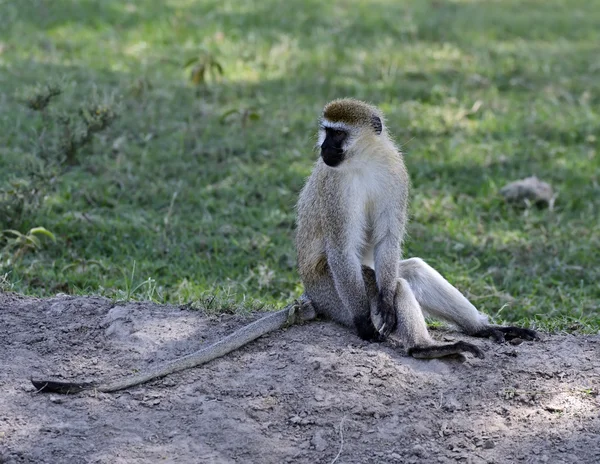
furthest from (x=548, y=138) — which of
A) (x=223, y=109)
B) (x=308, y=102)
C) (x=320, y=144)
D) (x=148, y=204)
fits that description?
(x=320, y=144)

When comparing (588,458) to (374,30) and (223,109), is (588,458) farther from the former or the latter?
(374,30)

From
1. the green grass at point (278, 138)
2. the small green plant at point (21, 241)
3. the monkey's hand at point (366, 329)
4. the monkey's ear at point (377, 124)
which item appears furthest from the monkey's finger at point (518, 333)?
the small green plant at point (21, 241)

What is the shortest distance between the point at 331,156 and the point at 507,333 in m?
1.36

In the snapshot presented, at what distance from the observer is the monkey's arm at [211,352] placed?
4270 mm

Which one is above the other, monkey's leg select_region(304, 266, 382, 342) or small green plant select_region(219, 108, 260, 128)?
small green plant select_region(219, 108, 260, 128)

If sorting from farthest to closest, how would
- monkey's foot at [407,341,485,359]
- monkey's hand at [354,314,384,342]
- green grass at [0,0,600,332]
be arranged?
green grass at [0,0,600,332]
monkey's hand at [354,314,384,342]
monkey's foot at [407,341,485,359]

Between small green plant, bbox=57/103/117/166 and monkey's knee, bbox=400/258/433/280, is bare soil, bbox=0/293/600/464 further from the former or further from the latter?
small green plant, bbox=57/103/117/166

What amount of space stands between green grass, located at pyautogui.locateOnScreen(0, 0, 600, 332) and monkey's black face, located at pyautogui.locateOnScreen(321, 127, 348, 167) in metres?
1.08

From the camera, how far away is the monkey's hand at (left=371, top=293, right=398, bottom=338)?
4.86 meters

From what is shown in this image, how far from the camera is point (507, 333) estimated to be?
5062 mm

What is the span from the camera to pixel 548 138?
29.4 ft

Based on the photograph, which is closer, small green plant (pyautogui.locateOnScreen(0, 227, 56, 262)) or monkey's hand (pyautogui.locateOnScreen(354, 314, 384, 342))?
monkey's hand (pyautogui.locateOnScreen(354, 314, 384, 342))

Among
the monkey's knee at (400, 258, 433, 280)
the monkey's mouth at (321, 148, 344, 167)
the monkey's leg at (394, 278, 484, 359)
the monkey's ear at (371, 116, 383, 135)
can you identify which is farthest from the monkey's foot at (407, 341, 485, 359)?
the monkey's ear at (371, 116, 383, 135)

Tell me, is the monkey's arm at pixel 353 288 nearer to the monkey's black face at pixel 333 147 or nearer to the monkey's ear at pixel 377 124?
the monkey's black face at pixel 333 147
